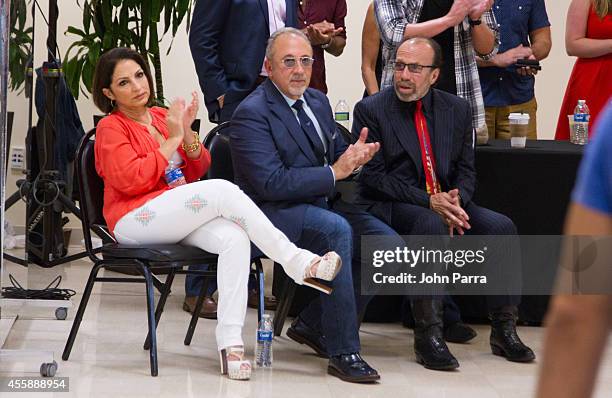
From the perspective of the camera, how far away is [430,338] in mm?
3914

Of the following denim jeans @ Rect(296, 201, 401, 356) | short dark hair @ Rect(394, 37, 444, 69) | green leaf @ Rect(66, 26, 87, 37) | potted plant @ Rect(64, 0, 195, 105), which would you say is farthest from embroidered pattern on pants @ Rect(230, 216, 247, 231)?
green leaf @ Rect(66, 26, 87, 37)

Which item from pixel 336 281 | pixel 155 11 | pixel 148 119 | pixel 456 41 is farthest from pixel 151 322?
pixel 155 11

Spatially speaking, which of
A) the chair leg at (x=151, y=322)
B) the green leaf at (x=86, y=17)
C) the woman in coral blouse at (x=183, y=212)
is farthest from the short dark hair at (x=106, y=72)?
the green leaf at (x=86, y=17)

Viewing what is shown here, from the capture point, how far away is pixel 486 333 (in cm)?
451

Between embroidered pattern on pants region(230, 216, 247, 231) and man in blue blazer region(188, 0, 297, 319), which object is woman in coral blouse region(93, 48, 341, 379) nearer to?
embroidered pattern on pants region(230, 216, 247, 231)

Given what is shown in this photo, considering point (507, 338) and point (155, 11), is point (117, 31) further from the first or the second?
point (507, 338)

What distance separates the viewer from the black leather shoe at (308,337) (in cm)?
400

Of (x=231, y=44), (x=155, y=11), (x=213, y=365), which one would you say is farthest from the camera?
(x=155, y=11)

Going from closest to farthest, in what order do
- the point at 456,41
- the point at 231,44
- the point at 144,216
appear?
1. the point at 144,216
2. the point at 456,41
3. the point at 231,44

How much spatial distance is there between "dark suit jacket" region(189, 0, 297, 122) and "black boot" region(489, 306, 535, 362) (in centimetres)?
144

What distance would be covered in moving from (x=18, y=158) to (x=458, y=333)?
185 centimetres

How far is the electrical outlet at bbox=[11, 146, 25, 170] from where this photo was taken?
417 cm

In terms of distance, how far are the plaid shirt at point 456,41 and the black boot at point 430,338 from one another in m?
0.93

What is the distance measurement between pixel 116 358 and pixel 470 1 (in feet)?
6.70
